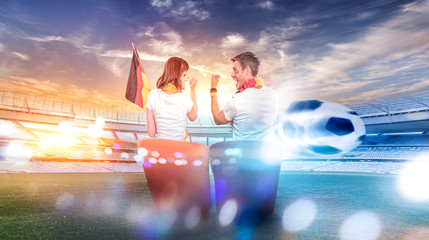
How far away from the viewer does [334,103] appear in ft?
5.90

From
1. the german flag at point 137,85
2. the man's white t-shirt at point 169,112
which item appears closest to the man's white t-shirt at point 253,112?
the man's white t-shirt at point 169,112

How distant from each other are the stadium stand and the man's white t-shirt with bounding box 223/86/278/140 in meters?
15.7

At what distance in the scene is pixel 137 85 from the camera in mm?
3105

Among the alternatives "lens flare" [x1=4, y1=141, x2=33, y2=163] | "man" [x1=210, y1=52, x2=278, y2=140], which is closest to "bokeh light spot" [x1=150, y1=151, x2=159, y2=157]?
"man" [x1=210, y1=52, x2=278, y2=140]

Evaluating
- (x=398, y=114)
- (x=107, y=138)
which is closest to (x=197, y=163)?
(x=398, y=114)

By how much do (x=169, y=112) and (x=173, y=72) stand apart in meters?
0.35

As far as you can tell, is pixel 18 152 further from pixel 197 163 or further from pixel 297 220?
pixel 297 220

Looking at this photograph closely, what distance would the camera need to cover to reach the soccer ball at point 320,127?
173 centimetres

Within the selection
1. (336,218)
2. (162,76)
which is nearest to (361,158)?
(336,218)

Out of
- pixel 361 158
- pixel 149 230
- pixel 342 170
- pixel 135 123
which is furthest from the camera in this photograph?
pixel 135 123

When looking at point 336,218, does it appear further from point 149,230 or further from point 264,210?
point 149,230

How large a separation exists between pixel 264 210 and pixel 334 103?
102 centimetres

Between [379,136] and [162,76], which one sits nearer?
[162,76]

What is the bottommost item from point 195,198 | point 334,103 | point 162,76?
point 195,198
